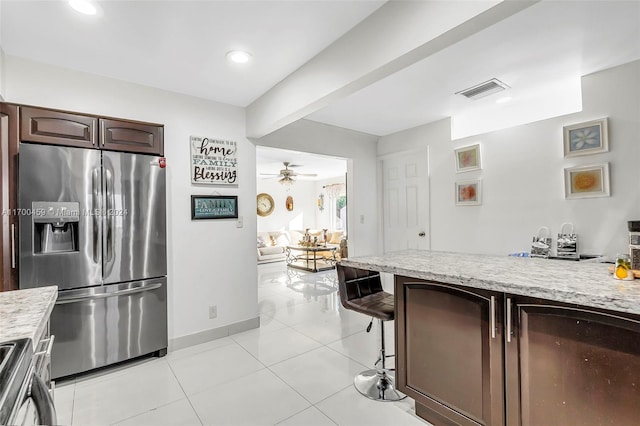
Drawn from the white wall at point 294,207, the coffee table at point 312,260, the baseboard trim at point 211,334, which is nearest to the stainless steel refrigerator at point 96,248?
the baseboard trim at point 211,334

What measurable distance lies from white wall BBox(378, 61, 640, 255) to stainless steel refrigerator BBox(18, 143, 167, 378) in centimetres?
329

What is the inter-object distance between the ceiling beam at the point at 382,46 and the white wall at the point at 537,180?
2152 millimetres

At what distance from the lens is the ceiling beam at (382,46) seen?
136 centimetres

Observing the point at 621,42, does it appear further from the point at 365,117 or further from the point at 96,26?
the point at 96,26

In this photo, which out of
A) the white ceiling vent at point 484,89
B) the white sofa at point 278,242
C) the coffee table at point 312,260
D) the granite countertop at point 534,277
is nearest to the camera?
the granite countertop at point 534,277

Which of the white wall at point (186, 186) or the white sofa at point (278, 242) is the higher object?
the white wall at point (186, 186)

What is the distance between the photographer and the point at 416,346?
1753 millimetres

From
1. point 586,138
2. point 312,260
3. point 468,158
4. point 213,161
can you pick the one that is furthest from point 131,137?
point 312,260

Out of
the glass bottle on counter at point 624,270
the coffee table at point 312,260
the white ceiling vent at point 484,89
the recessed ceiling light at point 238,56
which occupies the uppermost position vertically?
the white ceiling vent at point 484,89

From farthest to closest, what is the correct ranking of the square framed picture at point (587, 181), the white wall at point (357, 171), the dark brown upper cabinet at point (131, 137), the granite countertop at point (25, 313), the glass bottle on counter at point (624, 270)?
the white wall at point (357, 171), the square framed picture at point (587, 181), the dark brown upper cabinet at point (131, 137), the glass bottle on counter at point (624, 270), the granite countertop at point (25, 313)

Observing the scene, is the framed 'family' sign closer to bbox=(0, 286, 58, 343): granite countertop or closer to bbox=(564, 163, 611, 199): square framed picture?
bbox=(0, 286, 58, 343): granite countertop

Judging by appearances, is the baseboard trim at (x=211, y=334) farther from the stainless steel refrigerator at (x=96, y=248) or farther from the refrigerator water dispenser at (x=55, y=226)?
the refrigerator water dispenser at (x=55, y=226)

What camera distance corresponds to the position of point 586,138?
2.74 meters

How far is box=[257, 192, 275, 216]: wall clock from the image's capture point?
9.19 meters
